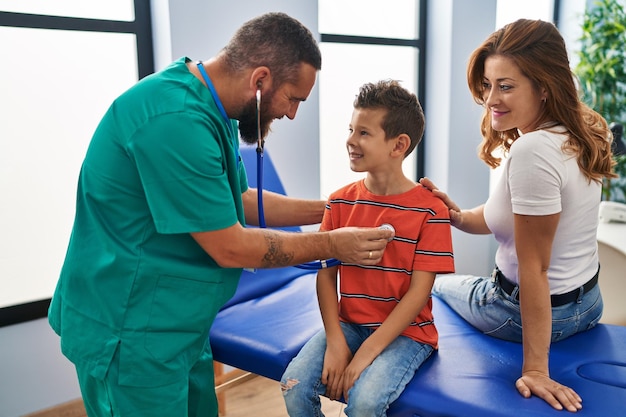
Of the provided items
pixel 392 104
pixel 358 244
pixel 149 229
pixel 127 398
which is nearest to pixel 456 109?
pixel 392 104

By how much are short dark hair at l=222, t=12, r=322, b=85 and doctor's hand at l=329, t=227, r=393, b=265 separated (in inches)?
14.0

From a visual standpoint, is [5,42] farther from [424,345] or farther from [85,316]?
[424,345]

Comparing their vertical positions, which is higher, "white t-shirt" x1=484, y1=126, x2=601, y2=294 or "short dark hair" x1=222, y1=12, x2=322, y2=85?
"short dark hair" x1=222, y1=12, x2=322, y2=85

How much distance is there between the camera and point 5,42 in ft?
6.13

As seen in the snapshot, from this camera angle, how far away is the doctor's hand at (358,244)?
50.5 inches

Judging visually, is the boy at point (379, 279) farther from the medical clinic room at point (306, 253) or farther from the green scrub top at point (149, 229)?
the green scrub top at point (149, 229)

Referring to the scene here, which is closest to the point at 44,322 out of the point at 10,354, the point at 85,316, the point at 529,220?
the point at 10,354

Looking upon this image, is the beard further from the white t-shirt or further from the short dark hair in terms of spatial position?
the white t-shirt

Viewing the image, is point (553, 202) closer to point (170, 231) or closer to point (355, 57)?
point (170, 231)

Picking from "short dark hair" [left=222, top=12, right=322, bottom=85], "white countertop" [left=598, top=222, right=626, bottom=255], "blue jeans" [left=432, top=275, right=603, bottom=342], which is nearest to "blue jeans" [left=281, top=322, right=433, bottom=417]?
"blue jeans" [left=432, top=275, right=603, bottom=342]

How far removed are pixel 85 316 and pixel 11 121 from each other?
966mm

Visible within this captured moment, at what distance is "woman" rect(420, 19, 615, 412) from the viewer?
1.26 m

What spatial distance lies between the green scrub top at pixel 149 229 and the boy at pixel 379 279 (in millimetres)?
285

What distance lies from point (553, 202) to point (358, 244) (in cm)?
42
